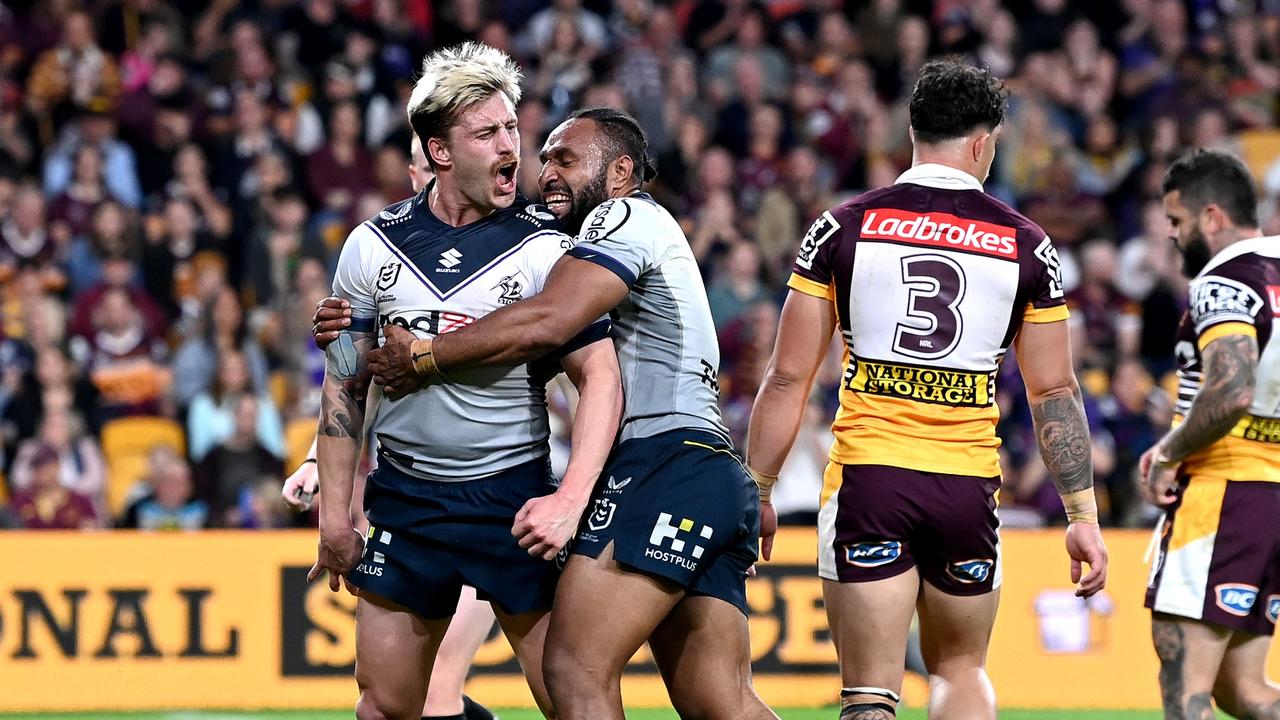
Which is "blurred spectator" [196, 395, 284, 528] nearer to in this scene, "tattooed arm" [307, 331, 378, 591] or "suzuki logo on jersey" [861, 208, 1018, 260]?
"tattooed arm" [307, 331, 378, 591]

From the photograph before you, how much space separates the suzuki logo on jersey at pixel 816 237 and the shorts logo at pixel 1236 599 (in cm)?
195

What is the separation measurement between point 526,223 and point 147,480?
7.00m

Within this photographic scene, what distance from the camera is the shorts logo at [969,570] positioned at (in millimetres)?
5438

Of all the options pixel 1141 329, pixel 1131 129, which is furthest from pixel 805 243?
pixel 1131 129

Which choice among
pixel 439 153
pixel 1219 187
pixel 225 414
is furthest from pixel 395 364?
pixel 225 414

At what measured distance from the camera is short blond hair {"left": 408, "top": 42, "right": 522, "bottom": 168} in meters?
5.34

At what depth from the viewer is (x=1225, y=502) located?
6.16 meters

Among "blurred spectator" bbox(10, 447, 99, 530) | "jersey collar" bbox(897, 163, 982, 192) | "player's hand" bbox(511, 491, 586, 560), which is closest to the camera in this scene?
"player's hand" bbox(511, 491, 586, 560)

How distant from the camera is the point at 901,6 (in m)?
16.4

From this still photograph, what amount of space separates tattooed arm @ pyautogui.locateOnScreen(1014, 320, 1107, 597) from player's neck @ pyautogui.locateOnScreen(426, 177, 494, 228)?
179cm

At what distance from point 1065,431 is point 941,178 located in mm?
913

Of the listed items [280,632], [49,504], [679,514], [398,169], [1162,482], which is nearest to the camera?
[679,514]

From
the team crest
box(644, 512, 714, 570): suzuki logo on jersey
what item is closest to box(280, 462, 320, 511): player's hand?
the team crest

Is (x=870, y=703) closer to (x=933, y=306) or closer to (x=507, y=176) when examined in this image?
(x=933, y=306)
